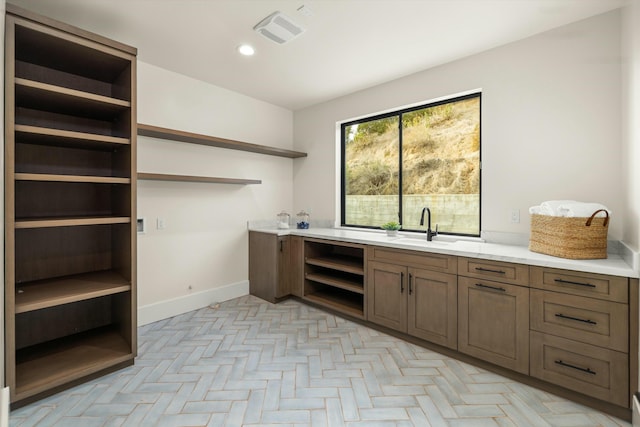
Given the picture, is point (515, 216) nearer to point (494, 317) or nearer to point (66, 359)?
point (494, 317)

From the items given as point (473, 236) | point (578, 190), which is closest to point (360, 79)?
point (473, 236)

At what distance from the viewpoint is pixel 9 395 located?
1722mm

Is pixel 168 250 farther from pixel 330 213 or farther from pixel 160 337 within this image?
pixel 330 213

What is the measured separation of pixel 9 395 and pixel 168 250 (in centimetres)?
173

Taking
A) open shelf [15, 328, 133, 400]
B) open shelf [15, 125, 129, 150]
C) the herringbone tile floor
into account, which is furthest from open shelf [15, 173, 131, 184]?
the herringbone tile floor

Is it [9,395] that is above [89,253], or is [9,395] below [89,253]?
below

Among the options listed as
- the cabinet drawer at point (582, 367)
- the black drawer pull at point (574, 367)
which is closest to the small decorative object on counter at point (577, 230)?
the cabinet drawer at point (582, 367)

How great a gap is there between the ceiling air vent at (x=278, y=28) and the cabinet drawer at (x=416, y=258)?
80.9 inches

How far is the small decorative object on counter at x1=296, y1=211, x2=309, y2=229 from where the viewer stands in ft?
13.7

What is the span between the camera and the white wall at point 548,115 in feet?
7.44

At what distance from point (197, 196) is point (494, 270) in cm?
313

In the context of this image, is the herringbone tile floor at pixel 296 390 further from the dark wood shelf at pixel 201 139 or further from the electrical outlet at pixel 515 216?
the dark wood shelf at pixel 201 139

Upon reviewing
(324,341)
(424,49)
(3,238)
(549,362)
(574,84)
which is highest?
(424,49)

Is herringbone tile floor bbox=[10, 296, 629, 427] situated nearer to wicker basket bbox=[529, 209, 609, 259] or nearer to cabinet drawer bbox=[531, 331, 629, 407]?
cabinet drawer bbox=[531, 331, 629, 407]
